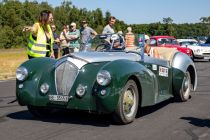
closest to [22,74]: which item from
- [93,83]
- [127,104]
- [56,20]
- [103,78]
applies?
[93,83]

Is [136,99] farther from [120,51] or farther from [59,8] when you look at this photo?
[59,8]

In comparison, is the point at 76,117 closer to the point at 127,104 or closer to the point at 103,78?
the point at 127,104

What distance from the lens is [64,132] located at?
611 cm

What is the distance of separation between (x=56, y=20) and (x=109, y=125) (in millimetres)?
59364

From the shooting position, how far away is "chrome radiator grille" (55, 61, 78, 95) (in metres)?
6.66

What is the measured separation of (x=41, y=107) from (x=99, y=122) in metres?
0.99

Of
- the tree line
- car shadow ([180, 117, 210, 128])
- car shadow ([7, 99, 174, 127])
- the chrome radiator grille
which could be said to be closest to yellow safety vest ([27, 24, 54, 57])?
car shadow ([7, 99, 174, 127])

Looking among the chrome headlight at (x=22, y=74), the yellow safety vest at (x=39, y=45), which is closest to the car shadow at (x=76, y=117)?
the chrome headlight at (x=22, y=74)

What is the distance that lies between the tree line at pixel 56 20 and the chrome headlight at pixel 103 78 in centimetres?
4867

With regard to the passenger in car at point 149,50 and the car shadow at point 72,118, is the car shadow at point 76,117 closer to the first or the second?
the car shadow at point 72,118

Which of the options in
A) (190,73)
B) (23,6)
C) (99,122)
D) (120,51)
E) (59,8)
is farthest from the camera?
(59,8)

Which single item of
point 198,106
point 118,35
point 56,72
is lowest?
point 198,106

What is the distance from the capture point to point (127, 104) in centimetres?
662

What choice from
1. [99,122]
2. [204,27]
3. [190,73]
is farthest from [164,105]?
[204,27]
